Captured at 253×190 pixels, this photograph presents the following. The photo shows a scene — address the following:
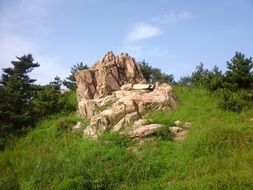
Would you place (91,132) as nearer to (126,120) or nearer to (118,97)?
(126,120)

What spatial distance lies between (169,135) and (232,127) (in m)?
2.64

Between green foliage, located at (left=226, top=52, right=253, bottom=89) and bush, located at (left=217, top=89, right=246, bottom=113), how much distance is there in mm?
1271

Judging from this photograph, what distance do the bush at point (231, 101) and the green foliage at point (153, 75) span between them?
971 centimetres

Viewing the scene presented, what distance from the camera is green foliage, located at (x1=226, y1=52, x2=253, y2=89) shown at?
72.6 ft

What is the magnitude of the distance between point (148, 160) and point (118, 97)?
6934 mm

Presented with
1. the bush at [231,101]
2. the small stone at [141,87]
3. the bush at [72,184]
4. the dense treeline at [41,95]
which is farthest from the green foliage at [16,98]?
the bush at [231,101]

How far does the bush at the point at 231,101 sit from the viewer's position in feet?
65.9

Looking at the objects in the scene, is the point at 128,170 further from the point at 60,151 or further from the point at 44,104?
the point at 44,104

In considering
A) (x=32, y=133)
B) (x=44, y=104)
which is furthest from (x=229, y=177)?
(x=44, y=104)

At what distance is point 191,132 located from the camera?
17.9 metres

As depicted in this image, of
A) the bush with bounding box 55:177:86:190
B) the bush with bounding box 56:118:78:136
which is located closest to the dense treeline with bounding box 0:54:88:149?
the bush with bounding box 56:118:78:136

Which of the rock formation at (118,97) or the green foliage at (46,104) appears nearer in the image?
the rock formation at (118,97)

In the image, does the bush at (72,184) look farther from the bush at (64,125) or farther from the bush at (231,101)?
the bush at (231,101)

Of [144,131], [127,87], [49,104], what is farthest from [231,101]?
[49,104]
